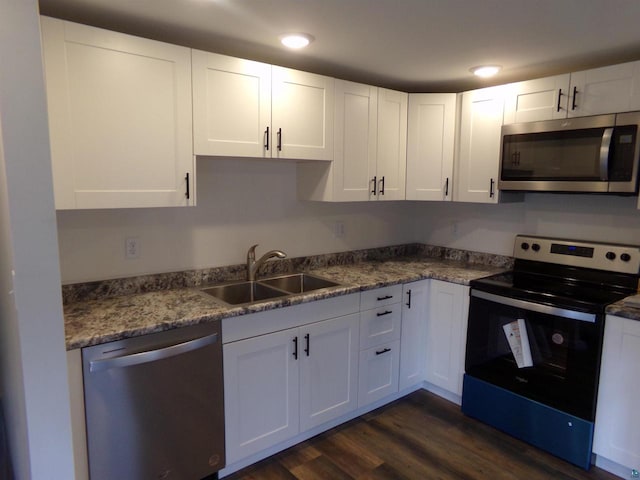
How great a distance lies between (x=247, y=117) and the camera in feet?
7.21

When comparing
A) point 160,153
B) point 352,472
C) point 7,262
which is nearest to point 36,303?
point 7,262

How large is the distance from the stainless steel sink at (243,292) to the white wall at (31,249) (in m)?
1.08

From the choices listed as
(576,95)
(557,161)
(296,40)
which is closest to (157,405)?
(296,40)

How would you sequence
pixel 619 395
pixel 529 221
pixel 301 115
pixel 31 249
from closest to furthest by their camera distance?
pixel 31 249
pixel 619 395
pixel 301 115
pixel 529 221

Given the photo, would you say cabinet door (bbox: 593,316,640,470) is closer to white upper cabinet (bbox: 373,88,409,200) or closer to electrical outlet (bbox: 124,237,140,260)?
white upper cabinet (bbox: 373,88,409,200)

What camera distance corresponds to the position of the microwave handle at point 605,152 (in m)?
2.22

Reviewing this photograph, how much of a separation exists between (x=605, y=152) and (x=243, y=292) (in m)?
2.16

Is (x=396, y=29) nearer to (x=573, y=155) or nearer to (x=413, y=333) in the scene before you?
(x=573, y=155)

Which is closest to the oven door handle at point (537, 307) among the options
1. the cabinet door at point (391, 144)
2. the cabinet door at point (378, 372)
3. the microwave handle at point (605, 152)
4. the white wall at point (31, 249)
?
the cabinet door at point (378, 372)

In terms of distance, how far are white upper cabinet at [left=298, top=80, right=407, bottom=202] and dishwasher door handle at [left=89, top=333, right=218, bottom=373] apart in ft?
4.03

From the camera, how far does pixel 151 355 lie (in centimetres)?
172

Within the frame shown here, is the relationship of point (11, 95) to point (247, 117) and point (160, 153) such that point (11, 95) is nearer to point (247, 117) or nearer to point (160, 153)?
point (160, 153)

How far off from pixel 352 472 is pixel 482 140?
2.21m

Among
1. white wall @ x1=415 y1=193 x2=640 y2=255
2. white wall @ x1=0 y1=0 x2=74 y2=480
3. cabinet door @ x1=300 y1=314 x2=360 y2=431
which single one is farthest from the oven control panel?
white wall @ x1=0 y1=0 x2=74 y2=480
